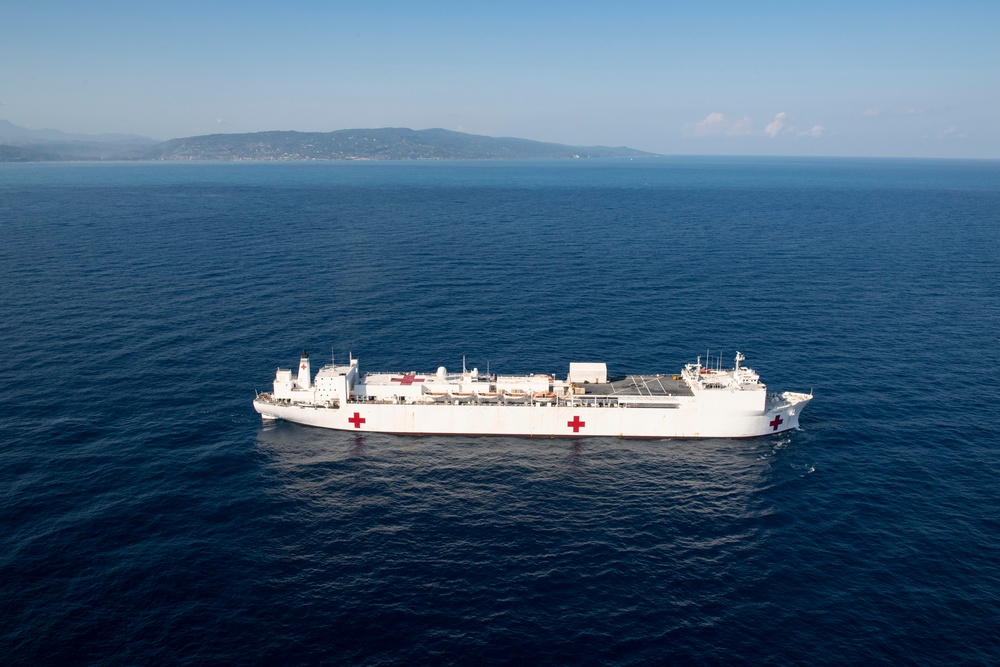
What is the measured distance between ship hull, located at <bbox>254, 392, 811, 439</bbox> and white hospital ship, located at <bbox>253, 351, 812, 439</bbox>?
0.10 m

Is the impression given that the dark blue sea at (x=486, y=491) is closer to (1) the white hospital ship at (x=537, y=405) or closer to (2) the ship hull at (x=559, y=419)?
(2) the ship hull at (x=559, y=419)

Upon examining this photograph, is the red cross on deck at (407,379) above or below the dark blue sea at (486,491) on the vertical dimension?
above

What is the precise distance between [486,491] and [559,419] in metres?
13.5

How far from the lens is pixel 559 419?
66812 millimetres

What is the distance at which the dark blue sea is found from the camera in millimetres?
40312

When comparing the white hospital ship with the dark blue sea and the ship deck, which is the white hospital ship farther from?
the dark blue sea

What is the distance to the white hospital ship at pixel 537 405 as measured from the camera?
6662 cm

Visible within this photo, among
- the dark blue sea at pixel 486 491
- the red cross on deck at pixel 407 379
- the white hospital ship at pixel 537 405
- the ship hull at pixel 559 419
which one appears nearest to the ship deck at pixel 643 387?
the white hospital ship at pixel 537 405

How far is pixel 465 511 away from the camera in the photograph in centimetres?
5294

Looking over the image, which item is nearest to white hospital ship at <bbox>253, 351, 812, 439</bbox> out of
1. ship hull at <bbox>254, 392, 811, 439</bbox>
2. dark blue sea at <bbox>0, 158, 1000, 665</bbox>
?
ship hull at <bbox>254, 392, 811, 439</bbox>

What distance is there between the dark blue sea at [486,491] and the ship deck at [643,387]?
5.59 metres

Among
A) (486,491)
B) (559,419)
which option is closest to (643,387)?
(559,419)

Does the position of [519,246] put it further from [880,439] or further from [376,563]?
[376,563]

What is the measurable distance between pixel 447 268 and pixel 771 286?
58.4 m
